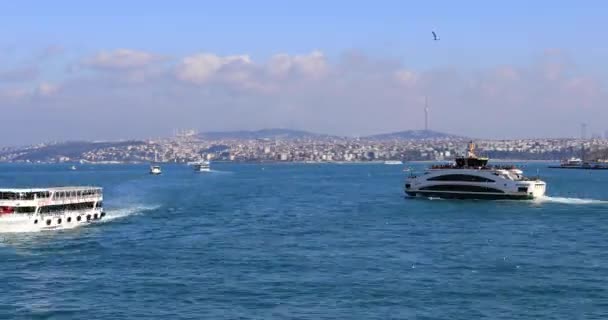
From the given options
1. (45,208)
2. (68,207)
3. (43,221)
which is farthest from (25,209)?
(68,207)

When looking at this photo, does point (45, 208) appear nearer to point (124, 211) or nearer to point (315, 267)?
point (124, 211)

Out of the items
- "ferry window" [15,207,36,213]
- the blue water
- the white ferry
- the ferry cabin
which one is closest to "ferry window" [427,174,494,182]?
the blue water

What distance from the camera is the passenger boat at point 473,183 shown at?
92750 millimetres

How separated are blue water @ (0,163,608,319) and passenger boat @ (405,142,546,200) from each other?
15172mm

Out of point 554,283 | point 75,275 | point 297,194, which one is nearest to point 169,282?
point 75,275

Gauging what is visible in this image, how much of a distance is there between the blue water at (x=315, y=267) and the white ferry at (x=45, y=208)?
1793 mm

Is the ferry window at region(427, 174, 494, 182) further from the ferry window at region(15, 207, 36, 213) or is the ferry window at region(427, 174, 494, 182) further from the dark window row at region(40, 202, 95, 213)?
the ferry window at region(15, 207, 36, 213)

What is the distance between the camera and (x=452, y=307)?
1396 inches

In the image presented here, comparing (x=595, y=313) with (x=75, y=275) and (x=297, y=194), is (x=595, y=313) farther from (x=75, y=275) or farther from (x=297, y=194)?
(x=297, y=194)

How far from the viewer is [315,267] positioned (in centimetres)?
4512

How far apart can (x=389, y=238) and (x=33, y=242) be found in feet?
74.7

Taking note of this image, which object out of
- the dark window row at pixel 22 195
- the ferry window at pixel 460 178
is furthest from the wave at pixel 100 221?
the ferry window at pixel 460 178

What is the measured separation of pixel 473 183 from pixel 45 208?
47.9 meters

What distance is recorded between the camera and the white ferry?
6076cm
